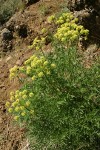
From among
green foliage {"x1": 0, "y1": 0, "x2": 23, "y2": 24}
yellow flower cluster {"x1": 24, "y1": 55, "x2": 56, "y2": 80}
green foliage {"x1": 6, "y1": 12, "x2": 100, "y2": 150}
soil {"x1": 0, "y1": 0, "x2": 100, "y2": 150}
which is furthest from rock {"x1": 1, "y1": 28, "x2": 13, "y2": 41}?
yellow flower cluster {"x1": 24, "y1": 55, "x2": 56, "y2": 80}

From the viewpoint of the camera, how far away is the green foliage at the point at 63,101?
221 inches

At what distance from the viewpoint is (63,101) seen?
559 cm

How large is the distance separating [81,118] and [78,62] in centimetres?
73

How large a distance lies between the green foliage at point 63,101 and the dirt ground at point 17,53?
164cm

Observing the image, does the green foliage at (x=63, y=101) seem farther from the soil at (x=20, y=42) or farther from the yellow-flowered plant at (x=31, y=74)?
the soil at (x=20, y=42)

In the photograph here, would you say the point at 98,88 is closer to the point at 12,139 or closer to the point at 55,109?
the point at 55,109

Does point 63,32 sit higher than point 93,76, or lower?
higher

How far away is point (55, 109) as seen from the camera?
567cm

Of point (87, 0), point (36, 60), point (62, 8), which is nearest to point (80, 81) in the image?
point (36, 60)

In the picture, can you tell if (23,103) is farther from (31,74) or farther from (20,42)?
(20,42)

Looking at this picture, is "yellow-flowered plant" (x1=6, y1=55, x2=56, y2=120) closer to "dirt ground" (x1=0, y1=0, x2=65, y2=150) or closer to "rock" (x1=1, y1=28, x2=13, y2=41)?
"dirt ground" (x1=0, y1=0, x2=65, y2=150)

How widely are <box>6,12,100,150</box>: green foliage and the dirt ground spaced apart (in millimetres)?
1640

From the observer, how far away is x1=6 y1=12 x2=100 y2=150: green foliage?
18.4ft

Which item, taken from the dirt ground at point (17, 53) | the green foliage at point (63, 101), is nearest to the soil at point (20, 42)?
the dirt ground at point (17, 53)
